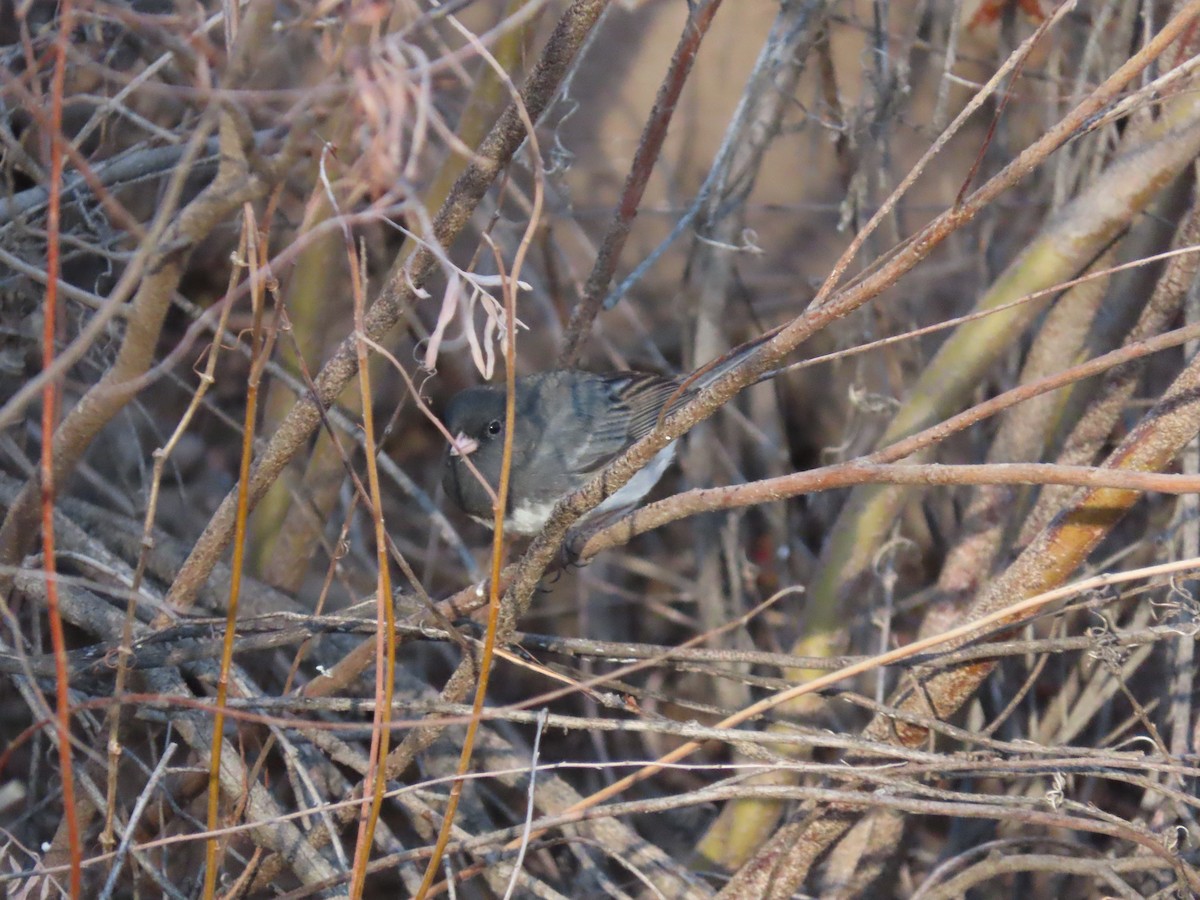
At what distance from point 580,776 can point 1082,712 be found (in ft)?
5.10

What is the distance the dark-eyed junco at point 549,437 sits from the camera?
115 inches

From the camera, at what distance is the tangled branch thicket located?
1.51 meters

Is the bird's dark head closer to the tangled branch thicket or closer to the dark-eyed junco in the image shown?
the dark-eyed junco

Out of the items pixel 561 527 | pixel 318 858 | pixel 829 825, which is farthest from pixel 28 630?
pixel 829 825

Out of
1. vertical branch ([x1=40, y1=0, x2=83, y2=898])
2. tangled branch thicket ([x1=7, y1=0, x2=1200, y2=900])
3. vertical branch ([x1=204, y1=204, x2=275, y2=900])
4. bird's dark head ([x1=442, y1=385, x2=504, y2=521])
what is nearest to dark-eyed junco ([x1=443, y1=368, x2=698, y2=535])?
bird's dark head ([x1=442, y1=385, x2=504, y2=521])

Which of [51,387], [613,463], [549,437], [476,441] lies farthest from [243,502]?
[549,437]

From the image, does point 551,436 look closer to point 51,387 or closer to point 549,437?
point 549,437

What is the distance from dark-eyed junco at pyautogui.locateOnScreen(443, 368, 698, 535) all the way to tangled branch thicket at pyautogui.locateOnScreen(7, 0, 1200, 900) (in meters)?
0.16

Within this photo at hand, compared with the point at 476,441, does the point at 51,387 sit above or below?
above

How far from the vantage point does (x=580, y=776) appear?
3547 millimetres

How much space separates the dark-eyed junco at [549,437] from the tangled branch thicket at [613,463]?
16 centimetres

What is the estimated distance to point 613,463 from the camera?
1.64 m

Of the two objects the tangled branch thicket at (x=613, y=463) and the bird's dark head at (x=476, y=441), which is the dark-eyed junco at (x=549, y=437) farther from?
the tangled branch thicket at (x=613, y=463)

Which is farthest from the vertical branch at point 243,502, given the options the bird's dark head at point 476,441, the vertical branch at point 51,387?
the bird's dark head at point 476,441
